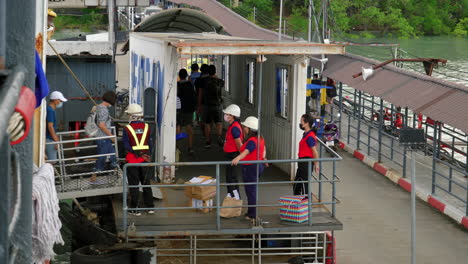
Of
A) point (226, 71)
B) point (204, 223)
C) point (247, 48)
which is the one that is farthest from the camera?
point (226, 71)

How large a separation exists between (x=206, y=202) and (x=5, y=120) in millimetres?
10103

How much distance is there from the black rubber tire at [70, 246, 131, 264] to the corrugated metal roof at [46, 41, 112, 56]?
11.6 meters

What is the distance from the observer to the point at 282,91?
50.2 feet

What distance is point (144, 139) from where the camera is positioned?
486 inches

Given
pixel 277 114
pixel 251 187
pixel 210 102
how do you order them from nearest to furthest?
pixel 251 187, pixel 277 114, pixel 210 102

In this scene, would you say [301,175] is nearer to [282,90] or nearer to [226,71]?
[282,90]

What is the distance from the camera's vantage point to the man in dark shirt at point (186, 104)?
17.0m

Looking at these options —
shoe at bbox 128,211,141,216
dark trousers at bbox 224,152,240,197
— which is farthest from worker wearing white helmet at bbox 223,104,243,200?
shoe at bbox 128,211,141,216

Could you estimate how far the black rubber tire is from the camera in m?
11.2

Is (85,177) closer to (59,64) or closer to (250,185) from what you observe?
(250,185)

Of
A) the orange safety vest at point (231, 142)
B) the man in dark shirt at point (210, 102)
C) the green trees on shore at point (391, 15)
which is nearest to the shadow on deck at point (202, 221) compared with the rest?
the orange safety vest at point (231, 142)

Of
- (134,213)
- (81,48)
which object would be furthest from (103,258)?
(81,48)

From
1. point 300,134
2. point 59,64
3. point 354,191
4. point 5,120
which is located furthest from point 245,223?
point 59,64

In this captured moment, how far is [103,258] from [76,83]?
1136 centimetres
